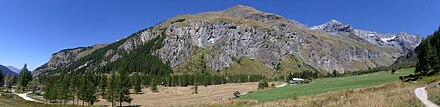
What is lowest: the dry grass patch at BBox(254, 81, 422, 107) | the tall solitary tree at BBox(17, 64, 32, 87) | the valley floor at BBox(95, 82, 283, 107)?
the valley floor at BBox(95, 82, 283, 107)

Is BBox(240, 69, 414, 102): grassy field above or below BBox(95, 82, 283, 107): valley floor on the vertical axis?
above

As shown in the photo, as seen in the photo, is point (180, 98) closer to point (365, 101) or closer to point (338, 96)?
point (338, 96)

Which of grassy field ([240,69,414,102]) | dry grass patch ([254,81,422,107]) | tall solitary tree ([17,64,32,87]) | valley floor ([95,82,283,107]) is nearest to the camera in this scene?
dry grass patch ([254,81,422,107])

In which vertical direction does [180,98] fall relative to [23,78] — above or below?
below

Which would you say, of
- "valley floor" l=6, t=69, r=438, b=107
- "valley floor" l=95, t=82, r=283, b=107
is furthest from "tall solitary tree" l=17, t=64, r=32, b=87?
"valley floor" l=6, t=69, r=438, b=107

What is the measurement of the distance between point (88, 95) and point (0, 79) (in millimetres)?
130656

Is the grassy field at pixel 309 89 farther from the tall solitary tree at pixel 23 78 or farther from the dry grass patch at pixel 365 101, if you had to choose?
the tall solitary tree at pixel 23 78

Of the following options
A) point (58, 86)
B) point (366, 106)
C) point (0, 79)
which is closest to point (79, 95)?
point (58, 86)

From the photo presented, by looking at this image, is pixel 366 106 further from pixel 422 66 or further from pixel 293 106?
pixel 422 66

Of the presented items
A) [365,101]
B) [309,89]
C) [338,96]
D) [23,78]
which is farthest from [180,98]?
[23,78]

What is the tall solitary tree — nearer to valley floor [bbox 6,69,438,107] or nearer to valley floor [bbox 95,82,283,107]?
valley floor [bbox 95,82,283,107]

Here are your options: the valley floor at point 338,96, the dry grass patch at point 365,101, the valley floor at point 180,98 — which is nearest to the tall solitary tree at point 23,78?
the valley floor at point 180,98

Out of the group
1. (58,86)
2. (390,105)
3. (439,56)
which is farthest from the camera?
(58,86)

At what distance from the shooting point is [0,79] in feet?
643
